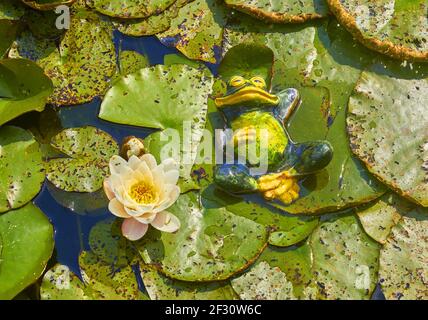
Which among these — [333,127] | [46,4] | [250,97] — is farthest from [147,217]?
[46,4]

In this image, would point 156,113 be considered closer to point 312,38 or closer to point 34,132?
point 34,132

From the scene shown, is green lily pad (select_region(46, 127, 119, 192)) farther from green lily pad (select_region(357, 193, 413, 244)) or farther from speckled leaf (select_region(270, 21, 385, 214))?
green lily pad (select_region(357, 193, 413, 244))

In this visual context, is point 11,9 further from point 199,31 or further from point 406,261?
point 406,261

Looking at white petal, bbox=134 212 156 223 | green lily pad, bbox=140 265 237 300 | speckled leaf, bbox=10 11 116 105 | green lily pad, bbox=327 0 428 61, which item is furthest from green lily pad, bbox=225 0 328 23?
green lily pad, bbox=140 265 237 300

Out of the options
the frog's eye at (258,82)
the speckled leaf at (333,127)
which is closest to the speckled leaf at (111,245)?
the speckled leaf at (333,127)

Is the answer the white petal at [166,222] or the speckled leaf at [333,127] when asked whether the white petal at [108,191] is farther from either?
the speckled leaf at [333,127]
